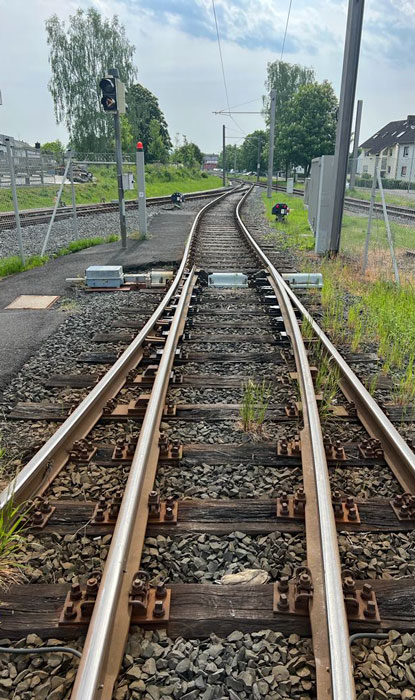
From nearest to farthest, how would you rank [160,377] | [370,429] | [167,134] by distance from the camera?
1. [370,429]
2. [160,377]
3. [167,134]

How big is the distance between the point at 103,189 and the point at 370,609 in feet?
120

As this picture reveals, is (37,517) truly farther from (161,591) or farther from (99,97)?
(99,97)

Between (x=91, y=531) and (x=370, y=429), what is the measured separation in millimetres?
2121

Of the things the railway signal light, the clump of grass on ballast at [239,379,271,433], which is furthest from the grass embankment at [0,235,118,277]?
the clump of grass on ballast at [239,379,271,433]

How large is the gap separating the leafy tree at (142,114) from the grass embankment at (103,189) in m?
6.64

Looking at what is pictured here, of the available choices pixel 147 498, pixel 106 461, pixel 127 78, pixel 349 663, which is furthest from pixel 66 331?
pixel 127 78

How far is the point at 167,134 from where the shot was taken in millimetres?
84188

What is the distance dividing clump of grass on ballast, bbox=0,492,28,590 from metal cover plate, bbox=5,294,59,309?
5044mm

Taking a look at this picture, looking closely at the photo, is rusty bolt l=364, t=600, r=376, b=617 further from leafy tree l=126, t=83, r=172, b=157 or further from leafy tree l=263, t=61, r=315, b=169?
leafy tree l=263, t=61, r=315, b=169

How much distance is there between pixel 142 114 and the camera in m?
68.4

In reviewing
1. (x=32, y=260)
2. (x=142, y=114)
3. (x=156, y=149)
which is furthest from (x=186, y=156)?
(x=32, y=260)

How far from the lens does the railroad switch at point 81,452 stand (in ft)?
11.2

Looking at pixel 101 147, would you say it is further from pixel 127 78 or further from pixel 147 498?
pixel 147 498

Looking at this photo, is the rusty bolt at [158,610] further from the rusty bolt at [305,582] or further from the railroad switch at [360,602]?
the railroad switch at [360,602]
